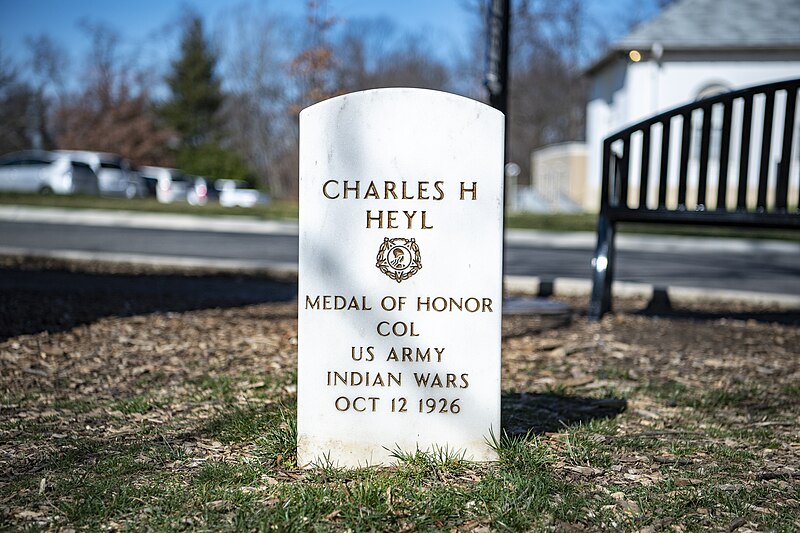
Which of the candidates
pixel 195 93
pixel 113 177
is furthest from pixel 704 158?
pixel 195 93

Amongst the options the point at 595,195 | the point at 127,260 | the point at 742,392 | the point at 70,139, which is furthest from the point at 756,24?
the point at 70,139

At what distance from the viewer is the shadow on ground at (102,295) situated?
6.43 metres

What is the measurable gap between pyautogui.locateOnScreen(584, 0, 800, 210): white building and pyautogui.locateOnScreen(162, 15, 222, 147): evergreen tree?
3445cm

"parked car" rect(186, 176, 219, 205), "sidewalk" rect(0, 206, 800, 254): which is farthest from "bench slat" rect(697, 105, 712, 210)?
"parked car" rect(186, 176, 219, 205)

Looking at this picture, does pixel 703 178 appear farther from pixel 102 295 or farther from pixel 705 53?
pixel 705 53

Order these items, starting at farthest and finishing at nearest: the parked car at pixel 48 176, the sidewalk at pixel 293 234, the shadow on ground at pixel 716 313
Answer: the parked car at pixel 48 176 < the sidewalk at pixel 293 234 < the shadow on ground at pixel 716 313

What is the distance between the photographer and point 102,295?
24.7 feet

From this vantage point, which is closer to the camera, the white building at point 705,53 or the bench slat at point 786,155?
the bench slat at point 786,155

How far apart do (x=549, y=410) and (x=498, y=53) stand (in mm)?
3154

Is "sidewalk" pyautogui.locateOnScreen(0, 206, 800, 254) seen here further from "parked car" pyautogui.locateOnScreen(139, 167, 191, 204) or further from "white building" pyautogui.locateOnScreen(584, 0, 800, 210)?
"parked car" pyautogui.locateOnScreen(139, 167, 191, 204)

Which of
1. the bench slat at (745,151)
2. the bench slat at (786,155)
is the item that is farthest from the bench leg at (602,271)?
the bench slat at (786,155)

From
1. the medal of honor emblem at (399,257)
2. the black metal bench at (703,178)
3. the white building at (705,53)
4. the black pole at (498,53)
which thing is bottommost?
the medal of honor emblem at (399,257)

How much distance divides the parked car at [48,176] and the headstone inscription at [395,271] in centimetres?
3023

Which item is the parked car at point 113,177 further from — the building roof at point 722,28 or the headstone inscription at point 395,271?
the headstone inscription at point 395,271
